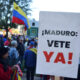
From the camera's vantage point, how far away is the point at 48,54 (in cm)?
360

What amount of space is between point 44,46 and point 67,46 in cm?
36

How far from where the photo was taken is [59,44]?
357 centimetres

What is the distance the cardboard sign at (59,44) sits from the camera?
3539mm

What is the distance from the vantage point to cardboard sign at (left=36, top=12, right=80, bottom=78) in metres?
3.54

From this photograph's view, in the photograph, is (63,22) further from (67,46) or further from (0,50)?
(0,50)

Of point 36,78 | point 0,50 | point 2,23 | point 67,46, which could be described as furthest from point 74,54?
point 2,23

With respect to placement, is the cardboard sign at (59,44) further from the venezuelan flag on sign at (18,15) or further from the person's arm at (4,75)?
the venezuelan flag on sign at (18,15)

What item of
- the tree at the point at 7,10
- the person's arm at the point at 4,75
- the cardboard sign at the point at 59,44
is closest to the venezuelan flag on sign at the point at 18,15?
the person's arm at the point at 4,75

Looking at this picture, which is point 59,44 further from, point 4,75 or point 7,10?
point 7,10

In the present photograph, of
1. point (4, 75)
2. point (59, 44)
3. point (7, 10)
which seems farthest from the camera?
point (7, 10)

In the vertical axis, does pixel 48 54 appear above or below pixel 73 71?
above

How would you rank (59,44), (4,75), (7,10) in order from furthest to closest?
(7,10) → (4,75) → (59,44)

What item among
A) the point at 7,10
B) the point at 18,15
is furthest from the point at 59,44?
the point at 7,10

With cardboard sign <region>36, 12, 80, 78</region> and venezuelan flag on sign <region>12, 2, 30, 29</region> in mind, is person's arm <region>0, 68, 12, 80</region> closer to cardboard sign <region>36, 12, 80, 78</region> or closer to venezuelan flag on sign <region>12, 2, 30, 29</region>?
cardboard sign <region>36, 12, 80, 78</region>
